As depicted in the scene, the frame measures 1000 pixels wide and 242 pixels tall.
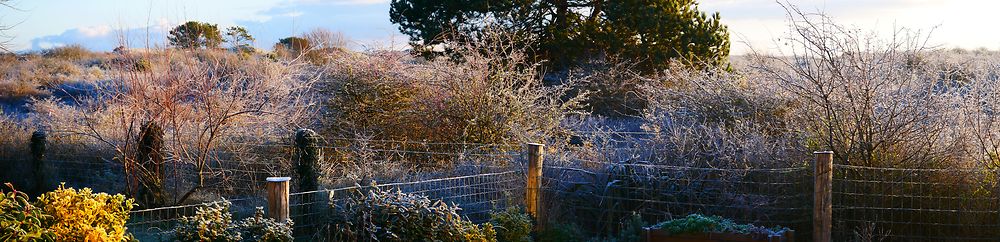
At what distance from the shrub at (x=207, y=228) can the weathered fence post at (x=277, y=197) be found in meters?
0.29

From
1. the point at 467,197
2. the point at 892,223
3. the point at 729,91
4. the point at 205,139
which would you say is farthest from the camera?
the point at 205,139

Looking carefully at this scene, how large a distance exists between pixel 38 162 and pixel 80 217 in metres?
7.19

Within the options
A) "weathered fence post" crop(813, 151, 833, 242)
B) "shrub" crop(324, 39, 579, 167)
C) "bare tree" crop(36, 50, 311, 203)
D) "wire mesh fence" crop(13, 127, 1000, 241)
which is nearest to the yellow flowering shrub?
"wire mesh fence" crop(13, 127, 1000, 241)

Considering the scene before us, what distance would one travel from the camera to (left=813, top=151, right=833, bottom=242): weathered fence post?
23.5 feet

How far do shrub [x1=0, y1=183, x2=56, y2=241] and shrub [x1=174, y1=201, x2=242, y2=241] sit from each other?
42.2 inches

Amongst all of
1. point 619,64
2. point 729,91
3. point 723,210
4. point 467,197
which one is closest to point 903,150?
point 723,210

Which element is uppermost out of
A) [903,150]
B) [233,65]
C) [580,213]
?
[233,65]

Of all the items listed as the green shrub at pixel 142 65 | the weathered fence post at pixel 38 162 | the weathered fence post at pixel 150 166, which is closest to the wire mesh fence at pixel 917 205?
the weathered fence post at pixel 150 166

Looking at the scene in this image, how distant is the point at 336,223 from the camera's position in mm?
6828

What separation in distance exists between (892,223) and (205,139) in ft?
A: 23.5

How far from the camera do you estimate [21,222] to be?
14.8 ft

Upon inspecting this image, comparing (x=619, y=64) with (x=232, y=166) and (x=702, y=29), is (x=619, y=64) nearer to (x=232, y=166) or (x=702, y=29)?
(x=702, y=29)

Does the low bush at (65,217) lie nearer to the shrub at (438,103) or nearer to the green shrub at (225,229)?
the green shrub at (225,229)

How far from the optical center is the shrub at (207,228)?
5.79 metres
